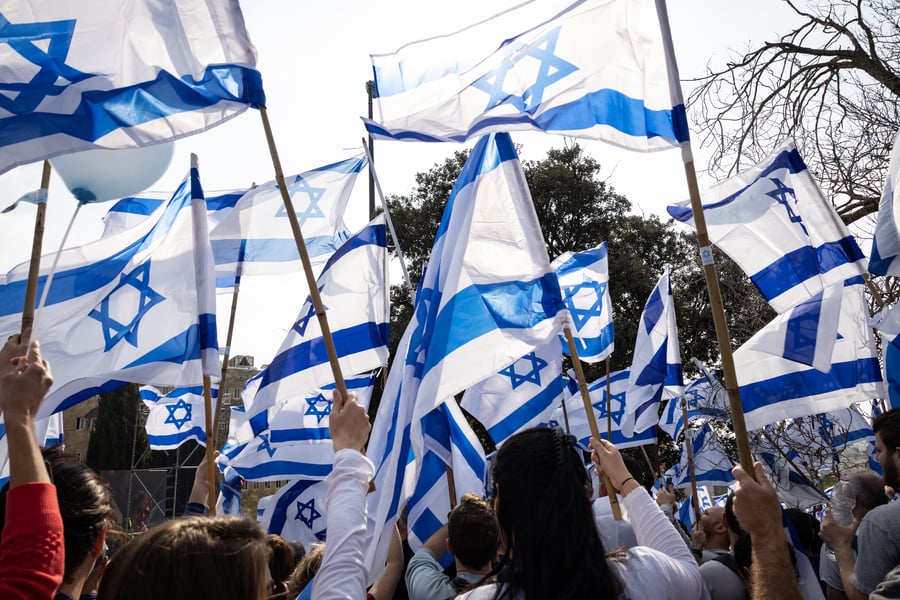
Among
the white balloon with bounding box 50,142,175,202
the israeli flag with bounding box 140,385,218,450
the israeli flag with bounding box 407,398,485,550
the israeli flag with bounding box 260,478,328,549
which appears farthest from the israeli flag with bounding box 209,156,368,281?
the israeli flag with bounding box 140,385,218,450

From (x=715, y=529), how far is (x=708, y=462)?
6.26 m

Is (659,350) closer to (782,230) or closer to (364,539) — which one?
(782,230)

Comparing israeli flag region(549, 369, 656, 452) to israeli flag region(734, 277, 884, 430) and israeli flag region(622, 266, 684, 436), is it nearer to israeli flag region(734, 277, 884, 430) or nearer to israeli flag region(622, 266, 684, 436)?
israeli flag region(622, 266, 684, 436)

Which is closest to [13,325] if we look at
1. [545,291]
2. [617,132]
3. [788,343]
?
[545,291]

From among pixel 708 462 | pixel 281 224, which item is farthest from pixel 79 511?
pixel 708 462

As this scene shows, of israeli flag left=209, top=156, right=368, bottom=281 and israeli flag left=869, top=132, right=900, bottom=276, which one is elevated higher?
israeli flag left=209, top=156, right=368, bottom=281

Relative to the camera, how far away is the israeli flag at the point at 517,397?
20.6ft

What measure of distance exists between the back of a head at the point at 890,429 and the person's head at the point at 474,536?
2005 millimetres

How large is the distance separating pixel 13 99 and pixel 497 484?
305cm

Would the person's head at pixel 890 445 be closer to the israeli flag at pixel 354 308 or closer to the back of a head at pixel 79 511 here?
the back of a head at pixel 79 511

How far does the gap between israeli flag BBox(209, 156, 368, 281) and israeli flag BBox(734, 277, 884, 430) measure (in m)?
4.01

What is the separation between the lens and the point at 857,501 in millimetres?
4211

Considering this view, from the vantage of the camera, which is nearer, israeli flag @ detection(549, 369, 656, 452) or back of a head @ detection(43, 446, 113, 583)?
back of a head @ detection(43, 446, 113, 583)

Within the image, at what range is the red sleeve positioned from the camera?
5.77ft
